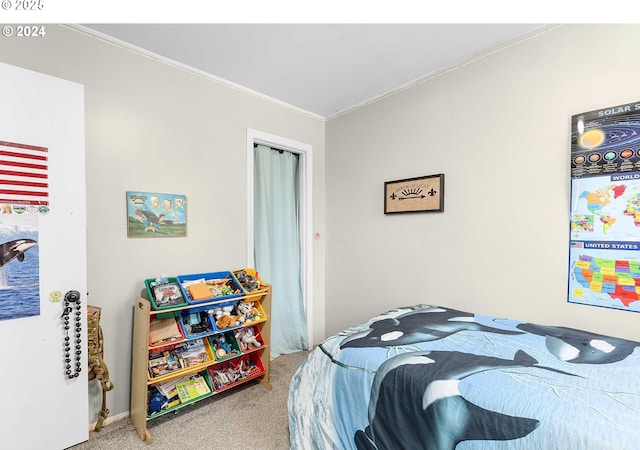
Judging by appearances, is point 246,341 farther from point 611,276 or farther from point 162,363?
point 611,276

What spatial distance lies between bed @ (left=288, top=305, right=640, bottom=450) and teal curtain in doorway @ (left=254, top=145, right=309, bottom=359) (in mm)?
1341

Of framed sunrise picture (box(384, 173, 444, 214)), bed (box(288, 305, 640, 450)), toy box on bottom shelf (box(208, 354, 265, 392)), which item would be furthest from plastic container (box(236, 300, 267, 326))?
framed sunrise picture (box(384, 173, 444, 214))

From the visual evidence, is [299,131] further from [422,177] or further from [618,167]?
[618,167]

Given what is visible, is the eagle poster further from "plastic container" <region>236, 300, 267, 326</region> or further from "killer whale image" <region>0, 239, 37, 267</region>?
"plastic container" <region>236, 300, 267, 326</region>

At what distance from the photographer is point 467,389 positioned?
1025 millimetres

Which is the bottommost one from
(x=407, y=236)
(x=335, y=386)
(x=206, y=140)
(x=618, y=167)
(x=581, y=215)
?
(x=335, y=386)

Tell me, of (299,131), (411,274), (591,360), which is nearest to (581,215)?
(591,360)

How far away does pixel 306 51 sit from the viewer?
6.60ft

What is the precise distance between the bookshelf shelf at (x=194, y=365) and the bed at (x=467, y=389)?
758 millimetres

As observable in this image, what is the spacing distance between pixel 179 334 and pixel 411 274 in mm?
1868

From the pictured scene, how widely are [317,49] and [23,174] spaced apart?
1.89m

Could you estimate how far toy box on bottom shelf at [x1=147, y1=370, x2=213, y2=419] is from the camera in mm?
1809

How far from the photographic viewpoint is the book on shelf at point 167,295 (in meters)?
1.81

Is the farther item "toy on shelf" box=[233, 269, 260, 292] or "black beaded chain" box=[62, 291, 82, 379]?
"toy on shelf" box=[233, 269, 260, 292]
